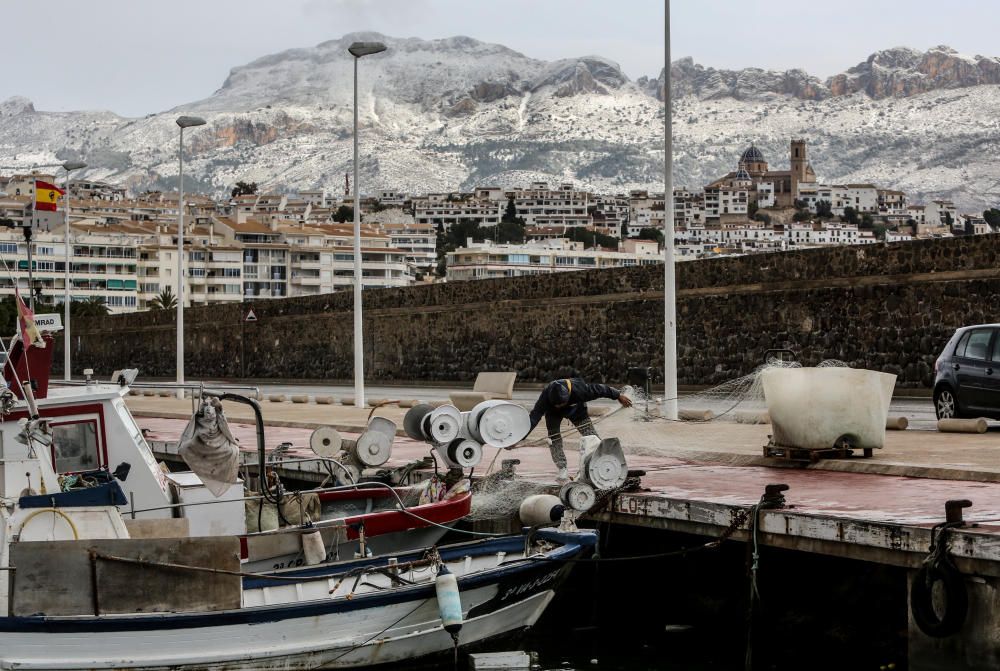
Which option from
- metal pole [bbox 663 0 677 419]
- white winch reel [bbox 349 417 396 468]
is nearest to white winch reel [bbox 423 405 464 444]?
white winch reel [bbox 349 417 396 468]

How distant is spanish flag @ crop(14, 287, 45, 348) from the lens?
12.3 m

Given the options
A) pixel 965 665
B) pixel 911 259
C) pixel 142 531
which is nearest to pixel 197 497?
pixel 142 531

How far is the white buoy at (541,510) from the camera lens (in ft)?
40.4

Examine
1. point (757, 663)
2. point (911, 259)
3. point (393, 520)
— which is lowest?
point (757, 663)

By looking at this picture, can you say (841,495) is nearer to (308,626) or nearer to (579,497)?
(579,497)

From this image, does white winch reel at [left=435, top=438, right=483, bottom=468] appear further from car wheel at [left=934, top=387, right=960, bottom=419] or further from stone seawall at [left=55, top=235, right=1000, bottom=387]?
stone seawall at [left=55, top=235, right=1000, bottom=387]

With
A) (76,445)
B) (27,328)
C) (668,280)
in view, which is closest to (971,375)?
(668,280)

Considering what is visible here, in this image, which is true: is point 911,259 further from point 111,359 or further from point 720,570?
point 111,359

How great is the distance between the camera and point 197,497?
1247cm

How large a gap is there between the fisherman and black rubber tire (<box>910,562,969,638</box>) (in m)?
5.19

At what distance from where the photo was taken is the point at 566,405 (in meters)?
13.9

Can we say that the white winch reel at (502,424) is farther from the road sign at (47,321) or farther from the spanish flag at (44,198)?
the spanish flag at (44,198)

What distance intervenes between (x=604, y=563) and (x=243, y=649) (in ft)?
13.2

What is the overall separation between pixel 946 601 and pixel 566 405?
5719mm
